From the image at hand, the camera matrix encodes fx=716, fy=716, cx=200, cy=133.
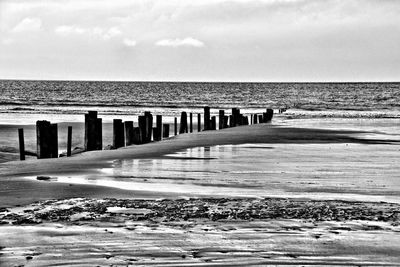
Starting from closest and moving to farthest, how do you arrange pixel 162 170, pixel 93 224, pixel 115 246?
pixel 115 246 < pixel 93 224 < pixel 162 170

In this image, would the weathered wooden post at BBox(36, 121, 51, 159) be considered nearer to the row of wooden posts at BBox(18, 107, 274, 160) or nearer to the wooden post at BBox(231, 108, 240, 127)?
the row of wooden posts at BBox(18, 107, 274, 160)

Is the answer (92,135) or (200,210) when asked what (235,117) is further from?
(200,210)

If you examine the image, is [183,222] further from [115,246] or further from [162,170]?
[162,170]

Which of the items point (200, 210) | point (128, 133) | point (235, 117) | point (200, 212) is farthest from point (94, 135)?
point (235, 117)

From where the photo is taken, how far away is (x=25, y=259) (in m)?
6.03

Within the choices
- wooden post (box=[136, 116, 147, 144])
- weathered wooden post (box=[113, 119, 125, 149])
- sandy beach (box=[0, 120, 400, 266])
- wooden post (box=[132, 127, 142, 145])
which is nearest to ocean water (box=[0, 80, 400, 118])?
wooden post (box=[136, 116, 147, 144])

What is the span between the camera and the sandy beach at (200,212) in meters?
6.29

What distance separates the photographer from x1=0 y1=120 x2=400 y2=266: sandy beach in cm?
629

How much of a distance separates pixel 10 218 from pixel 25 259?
2.04 metres

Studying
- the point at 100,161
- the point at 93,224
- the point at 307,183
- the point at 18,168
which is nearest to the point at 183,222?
the point at 93,224

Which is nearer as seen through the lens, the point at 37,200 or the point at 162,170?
the point at 37,200

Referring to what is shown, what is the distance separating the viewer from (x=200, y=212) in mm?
8469

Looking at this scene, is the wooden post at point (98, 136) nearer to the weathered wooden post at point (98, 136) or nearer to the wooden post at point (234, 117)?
the weathered wooden post at point (98, 136)

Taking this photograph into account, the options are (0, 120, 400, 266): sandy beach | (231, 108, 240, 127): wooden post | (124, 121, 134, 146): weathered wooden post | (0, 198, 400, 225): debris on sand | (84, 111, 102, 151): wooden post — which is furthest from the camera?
(231, 108, 240, 127): wooden post
